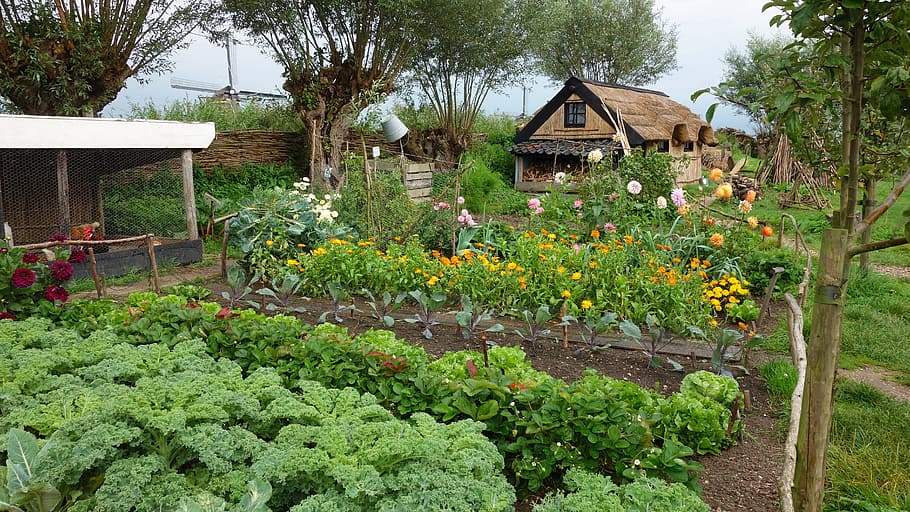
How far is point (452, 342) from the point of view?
446cm

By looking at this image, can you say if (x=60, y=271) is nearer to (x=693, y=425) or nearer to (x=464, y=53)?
(x=693, y=425)

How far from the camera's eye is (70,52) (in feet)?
31.4

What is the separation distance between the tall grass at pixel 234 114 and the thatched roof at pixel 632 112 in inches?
229

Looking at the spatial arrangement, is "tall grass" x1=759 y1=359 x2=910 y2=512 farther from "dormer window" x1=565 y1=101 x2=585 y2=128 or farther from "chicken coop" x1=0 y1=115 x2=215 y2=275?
"dormer window" x1=565 y1=101 x2=585 y2=128

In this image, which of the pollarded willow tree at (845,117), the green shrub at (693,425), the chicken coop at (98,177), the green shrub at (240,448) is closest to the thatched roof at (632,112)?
the chicken coop at (98,177)

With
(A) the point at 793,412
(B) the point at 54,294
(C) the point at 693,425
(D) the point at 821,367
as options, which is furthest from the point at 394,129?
(A) the point at 793,412

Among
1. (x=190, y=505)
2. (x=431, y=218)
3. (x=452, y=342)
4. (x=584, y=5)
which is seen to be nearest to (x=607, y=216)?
(x=431, y=218)

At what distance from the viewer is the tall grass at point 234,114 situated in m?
13.0

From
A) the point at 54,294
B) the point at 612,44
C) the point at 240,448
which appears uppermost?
the point at 612,44

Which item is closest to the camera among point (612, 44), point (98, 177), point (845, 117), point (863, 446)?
point (845, 117)

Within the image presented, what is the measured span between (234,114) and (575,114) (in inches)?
314

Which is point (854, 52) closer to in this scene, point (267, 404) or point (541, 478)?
point (541, 478)

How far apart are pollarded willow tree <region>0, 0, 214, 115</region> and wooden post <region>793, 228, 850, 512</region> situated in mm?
10420

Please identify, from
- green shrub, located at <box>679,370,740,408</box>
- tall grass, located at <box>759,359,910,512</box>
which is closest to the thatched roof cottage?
tall grass, located at <box>759,359,910,512</box>
